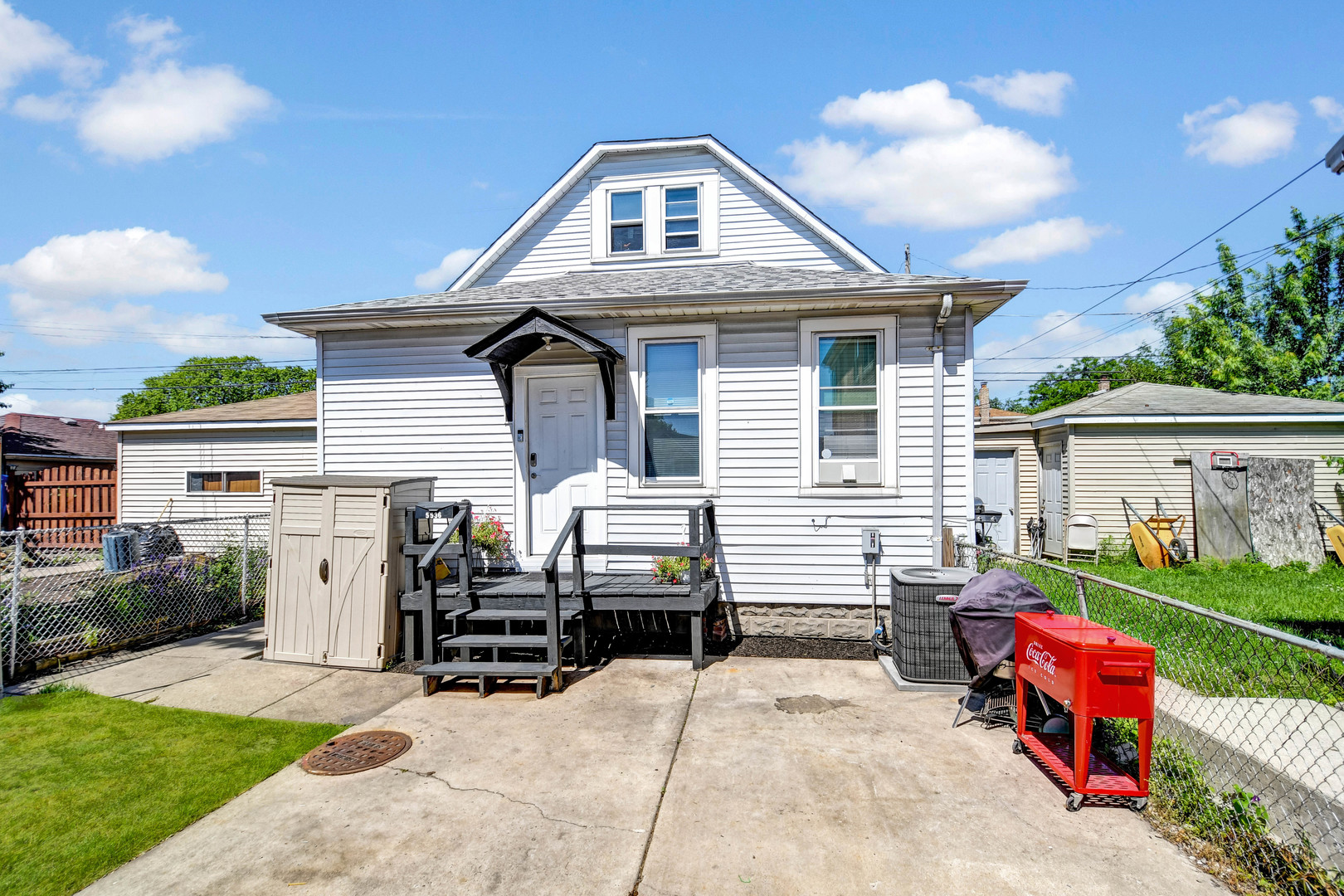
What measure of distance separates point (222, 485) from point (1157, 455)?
62.7 ft

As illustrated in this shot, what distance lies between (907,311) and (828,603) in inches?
120

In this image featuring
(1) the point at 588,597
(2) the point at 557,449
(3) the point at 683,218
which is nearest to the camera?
(1) the point at 588,597

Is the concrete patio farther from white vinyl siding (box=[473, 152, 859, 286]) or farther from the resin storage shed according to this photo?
white vinyl siding (box=[473, 152, 859, 286])

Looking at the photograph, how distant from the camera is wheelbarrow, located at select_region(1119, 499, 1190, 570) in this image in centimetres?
1159

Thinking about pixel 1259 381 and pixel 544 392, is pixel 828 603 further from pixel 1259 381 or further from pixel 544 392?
pixel 1259 381

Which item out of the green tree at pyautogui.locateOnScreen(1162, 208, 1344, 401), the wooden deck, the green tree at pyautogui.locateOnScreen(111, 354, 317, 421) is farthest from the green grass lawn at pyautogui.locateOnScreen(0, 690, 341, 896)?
the green tree at pyautogui.locateOnScreen(111, 354, 317, 421)

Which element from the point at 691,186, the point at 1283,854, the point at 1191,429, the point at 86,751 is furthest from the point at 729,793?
the point at 1191,429

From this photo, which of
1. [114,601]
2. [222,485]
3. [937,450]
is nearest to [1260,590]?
[937,450]

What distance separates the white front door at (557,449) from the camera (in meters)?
7.10

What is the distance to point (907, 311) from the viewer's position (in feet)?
21.6

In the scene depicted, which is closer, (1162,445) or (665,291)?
(665,291)

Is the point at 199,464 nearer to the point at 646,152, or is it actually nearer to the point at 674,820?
the point at 646,152

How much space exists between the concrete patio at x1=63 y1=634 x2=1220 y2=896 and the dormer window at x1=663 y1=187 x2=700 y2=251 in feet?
22.7

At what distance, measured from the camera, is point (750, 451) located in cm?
677
